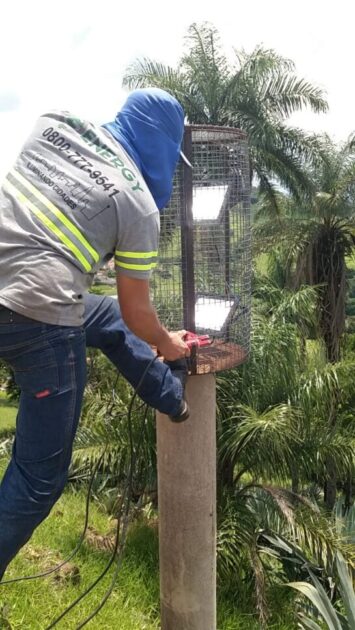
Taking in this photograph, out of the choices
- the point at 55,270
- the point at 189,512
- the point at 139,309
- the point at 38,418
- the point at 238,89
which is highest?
the point at 238,89

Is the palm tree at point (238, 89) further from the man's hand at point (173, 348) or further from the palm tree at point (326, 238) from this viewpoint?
the man's hand at point (173, 348)

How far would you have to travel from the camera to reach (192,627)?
2.96 meters

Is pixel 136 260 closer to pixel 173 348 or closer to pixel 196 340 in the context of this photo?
pixel 173 348

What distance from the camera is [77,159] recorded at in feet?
6.53

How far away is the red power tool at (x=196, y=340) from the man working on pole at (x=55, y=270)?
47 centimetres

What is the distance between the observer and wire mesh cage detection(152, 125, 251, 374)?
280 centimetres

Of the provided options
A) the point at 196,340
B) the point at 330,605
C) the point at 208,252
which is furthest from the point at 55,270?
the point at 330,605

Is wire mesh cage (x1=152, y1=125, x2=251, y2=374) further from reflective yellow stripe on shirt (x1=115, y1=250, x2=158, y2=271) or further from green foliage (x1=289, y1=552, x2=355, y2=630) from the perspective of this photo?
green foliage (x1=289, y1=552, x2=355, y2=630)

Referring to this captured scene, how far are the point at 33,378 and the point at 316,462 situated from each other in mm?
4800

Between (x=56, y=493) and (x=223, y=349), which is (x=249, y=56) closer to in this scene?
(x=223, y=349)

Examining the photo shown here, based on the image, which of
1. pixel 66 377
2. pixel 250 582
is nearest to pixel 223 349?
pixel 66 377

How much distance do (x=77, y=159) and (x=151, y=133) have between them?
30cm

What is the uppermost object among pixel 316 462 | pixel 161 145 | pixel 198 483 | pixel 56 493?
pixel 161 145

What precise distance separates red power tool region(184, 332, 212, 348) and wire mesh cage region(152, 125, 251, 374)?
7 centimetres
